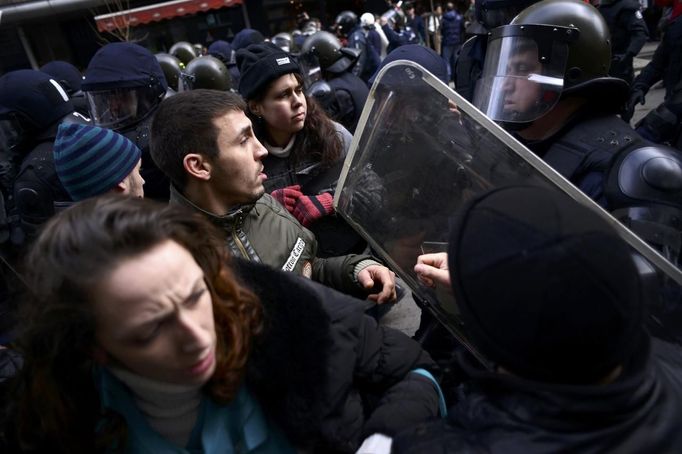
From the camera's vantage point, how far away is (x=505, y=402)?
77cm

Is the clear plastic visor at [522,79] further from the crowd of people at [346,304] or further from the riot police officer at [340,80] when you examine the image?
the riot police officer at [340,80]

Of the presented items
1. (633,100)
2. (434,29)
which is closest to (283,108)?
(633,100)

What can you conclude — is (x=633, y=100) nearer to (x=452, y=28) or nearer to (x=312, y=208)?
(x=312, y=208)

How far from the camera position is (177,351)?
881 millimetres

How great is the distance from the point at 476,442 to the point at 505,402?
3.2 inches

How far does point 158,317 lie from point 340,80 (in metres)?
3.26

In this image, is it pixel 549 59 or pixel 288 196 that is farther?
pixel 288 196

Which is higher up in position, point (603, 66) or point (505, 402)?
point (603, 66)

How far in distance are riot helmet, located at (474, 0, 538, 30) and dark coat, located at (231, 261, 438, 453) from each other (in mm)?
2884

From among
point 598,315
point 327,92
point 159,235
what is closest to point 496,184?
point 598,315

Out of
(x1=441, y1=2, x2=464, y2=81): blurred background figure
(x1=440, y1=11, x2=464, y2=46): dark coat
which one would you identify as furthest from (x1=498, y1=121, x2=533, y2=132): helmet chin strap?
(x1=440, y1=11, x2=464, y2=46): dark coat

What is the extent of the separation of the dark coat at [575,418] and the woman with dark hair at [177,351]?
0.27 meters

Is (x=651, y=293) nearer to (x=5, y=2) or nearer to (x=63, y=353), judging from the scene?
(x=63, y=353)

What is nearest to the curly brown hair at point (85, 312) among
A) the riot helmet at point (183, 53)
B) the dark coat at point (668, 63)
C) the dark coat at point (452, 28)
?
the dark coat at point (668, 63)
